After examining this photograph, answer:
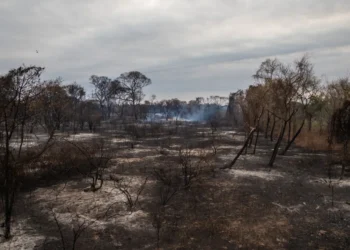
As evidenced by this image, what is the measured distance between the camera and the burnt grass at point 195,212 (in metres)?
9.77

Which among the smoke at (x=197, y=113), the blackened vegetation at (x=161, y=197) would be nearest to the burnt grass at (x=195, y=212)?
the blackened vegetation at (x=161, y=197)

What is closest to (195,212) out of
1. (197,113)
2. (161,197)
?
(161,197)

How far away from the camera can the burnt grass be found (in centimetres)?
977

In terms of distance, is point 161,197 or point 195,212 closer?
point 195,212

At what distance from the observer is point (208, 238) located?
9.96 meters

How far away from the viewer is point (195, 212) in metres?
12.2

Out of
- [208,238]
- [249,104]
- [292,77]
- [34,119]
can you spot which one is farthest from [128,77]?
[208,238]

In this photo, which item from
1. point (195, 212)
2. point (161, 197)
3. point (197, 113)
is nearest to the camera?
point (195, 212)

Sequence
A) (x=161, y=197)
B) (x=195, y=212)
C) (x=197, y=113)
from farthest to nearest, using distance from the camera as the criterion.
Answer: (x=197, y=113) → (x=161, y=197) → (x=195, y=212)

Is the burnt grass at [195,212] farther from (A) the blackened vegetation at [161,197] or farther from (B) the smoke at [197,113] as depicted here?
(B) the smoke at [197,113]

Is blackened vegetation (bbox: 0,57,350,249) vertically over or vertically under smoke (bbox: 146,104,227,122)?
under

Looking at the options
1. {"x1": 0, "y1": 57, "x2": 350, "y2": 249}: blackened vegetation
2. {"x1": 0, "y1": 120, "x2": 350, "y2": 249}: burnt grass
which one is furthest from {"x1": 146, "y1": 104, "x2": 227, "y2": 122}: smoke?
{"x1": 0, "y1": 120, "x2": 350, "y2": 249}: burnt grass

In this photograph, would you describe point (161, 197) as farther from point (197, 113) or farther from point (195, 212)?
point (197, 113)

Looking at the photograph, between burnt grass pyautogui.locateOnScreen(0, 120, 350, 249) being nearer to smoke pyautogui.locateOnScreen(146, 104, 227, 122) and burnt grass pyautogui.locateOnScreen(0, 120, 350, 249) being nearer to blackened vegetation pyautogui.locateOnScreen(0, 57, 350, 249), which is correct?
blackened vegetation pyautogui.locateOnScreen(0, 57, 350, 249)
